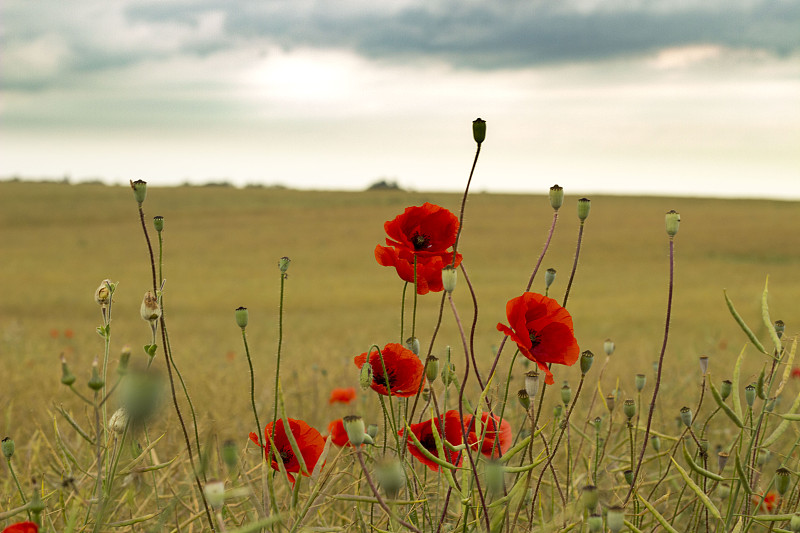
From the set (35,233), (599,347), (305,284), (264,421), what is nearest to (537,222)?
(305,284)

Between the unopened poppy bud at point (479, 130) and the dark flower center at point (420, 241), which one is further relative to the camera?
the dark flower center at point (420, 241)

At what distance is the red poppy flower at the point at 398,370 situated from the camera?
1.16 metres

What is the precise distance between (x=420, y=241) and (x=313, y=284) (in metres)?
13.7

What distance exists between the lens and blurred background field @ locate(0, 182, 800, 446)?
3.91 metres

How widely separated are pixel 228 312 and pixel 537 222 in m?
18.8

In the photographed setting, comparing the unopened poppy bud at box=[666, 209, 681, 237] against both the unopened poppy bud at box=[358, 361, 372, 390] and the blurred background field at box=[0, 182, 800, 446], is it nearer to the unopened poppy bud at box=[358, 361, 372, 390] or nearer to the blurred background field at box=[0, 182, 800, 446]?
the unopened poppy bud at box=[358, 361, 372, 390]

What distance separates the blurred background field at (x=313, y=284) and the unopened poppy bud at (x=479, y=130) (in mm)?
507

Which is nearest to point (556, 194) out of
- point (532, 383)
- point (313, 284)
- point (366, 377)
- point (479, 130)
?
point (479, 130)

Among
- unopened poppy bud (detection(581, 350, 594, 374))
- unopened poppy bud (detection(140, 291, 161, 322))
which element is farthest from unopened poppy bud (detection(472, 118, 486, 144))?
unopened poppy bud (detection(140, 291, 161, 322))

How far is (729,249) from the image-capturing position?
2145 cm

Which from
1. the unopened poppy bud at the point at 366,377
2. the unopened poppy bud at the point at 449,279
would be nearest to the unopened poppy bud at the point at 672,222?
the unopened poppy bud at the point at 449,279

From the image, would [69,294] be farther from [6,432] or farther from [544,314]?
[544,314]

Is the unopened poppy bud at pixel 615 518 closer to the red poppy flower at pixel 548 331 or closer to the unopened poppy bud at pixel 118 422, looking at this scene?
the red poppy flower at pixel 548 331

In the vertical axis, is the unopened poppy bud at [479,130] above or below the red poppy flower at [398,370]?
above
